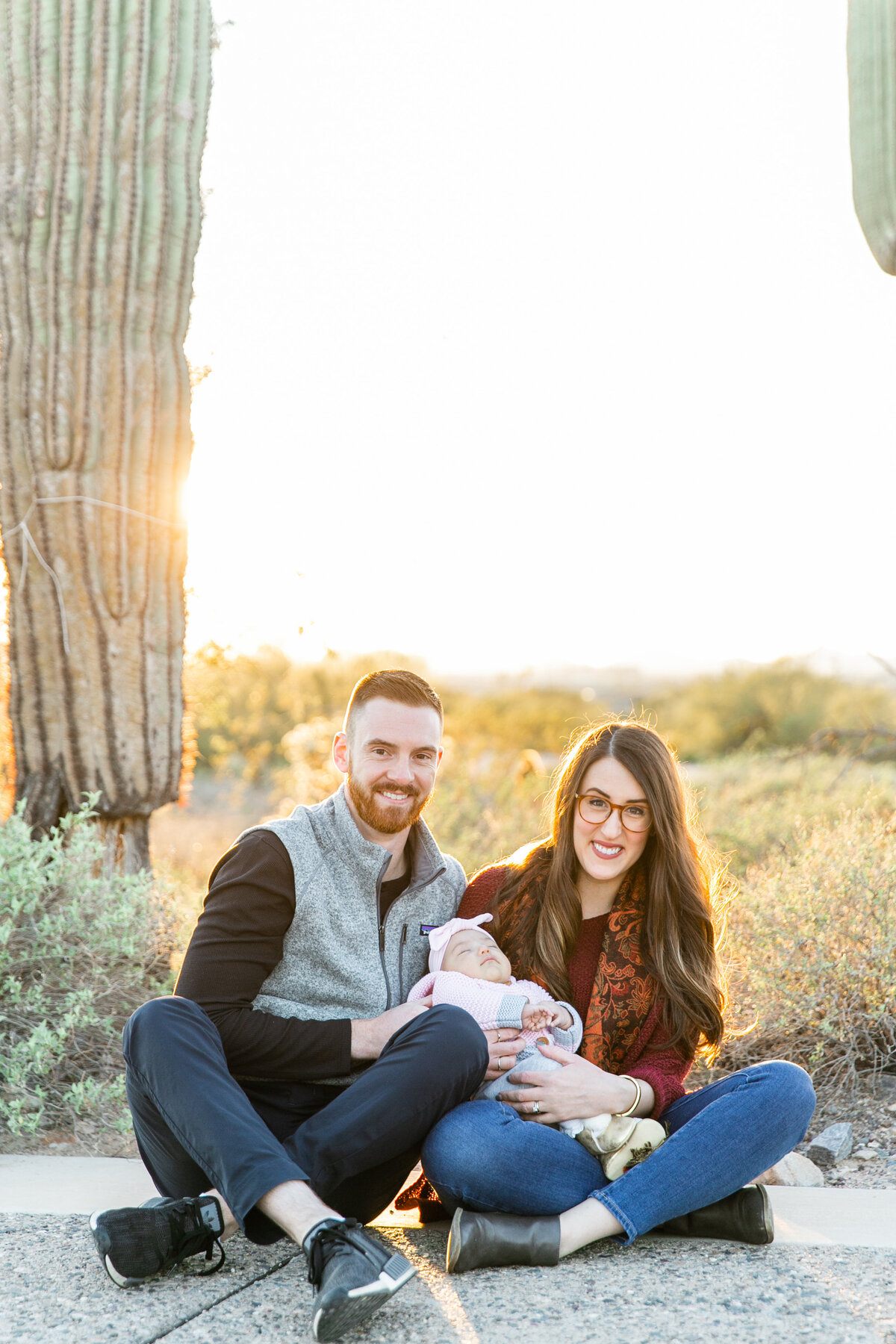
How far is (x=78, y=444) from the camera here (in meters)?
4.44

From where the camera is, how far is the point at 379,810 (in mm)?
2830

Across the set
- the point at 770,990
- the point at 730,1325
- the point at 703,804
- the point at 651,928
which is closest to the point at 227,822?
the point at 703,804

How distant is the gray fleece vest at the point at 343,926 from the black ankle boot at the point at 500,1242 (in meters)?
0.45

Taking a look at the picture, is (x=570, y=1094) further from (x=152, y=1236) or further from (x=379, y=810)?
(x=152, y=1236)

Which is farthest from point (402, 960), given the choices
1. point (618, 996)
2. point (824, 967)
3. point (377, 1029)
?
point (824, 967)

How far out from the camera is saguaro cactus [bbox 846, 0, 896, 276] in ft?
15.3

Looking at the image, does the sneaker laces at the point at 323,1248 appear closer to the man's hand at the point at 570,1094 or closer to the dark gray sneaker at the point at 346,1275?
the dark gray sneaker at the point at 346,1275

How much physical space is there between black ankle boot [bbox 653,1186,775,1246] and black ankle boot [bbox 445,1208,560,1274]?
0.31m

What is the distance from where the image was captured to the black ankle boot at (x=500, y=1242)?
229cm

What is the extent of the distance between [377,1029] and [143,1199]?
80 centimetres

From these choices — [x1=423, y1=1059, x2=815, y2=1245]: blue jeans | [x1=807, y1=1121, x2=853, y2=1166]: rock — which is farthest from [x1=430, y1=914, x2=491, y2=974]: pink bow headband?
[x1=807, y1=1121, x2=853, y2=1166]: rock

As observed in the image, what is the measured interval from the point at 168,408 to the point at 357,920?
8.50ft

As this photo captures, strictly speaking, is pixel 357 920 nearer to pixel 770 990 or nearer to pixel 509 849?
pixel 770 990

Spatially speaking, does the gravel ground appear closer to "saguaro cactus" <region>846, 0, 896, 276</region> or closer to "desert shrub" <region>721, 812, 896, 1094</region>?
"desert shrub" <region>721, 812, 896, 1094</region>
